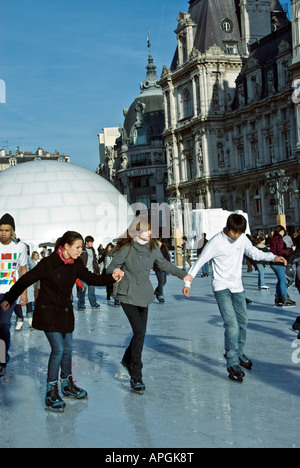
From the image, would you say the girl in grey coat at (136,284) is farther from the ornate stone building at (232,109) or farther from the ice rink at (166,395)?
the ornate stone building at (232,109)

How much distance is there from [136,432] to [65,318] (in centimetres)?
142

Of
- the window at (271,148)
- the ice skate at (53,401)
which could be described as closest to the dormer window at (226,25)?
the window at (271,148)

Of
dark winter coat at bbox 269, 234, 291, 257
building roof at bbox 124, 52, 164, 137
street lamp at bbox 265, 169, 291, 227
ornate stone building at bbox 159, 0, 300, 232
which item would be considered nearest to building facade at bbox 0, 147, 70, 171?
building roof at bbox 124, 52, 164, 137

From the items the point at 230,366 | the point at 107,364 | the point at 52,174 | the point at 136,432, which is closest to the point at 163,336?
the point at 107,364

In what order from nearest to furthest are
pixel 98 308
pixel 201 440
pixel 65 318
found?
1. pixel 201 440
2. pixel 65 318
3. pixel 98 308

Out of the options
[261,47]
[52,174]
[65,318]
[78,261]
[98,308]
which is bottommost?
[98,308]

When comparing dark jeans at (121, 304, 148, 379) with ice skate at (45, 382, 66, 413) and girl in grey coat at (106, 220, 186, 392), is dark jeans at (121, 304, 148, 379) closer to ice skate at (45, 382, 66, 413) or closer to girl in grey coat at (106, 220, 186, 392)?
girl in grey coat at (106, 220, 186, 392)

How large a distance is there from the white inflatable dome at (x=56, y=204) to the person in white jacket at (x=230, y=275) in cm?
3318

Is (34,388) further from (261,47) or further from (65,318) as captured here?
(261,47)

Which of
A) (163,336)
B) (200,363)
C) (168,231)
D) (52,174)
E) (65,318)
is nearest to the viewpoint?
(65,318)

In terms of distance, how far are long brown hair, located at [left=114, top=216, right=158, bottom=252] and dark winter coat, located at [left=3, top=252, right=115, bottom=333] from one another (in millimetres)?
715

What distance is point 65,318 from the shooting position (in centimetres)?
607

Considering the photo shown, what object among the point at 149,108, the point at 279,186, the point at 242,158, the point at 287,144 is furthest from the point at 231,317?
the point at 149,108

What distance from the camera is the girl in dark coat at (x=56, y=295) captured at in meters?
5.96
